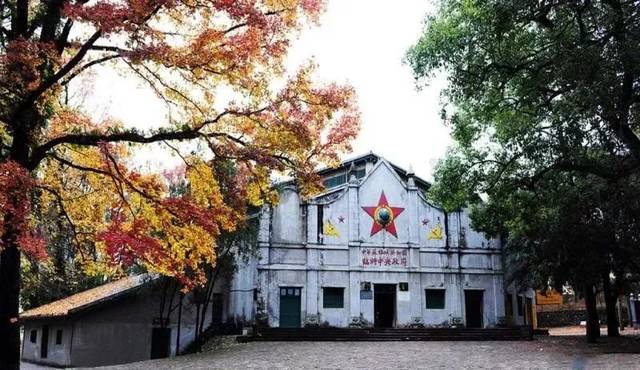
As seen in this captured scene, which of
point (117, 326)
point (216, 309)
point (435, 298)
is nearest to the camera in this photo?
point (117, 326)

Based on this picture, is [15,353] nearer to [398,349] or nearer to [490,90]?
[490,90]

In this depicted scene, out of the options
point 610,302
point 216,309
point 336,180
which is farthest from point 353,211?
point 610,302

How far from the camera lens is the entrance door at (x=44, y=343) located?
24734 millimetres

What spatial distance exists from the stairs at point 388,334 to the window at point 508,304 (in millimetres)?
2199

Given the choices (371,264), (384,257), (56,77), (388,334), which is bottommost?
(388,334)

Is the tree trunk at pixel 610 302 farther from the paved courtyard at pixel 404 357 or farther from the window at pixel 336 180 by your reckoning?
the window at pixel 336 180

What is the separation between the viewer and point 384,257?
28.2m

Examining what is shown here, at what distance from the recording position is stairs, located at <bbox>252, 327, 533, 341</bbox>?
24.8m

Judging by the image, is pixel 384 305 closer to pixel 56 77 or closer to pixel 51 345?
pixel 51 345

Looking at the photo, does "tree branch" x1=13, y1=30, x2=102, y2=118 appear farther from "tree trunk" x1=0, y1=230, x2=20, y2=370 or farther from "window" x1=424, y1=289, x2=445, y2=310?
"window" x1=424, y1=289, x2=445, y2=310

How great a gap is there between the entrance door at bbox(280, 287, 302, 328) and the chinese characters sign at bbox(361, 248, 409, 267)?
3.67 meters

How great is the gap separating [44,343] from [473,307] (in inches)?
795

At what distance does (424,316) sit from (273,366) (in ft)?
46.5

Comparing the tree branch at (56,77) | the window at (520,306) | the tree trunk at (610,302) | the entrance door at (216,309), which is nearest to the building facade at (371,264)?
the window at (520,306)
